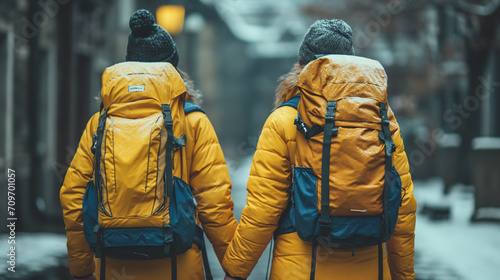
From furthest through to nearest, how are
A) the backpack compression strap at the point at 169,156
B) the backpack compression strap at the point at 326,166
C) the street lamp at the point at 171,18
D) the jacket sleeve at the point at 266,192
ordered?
the street lamp at the point at 171,18
the jacket sleeve at the point at 266,192
the backpack compression strap at the point at 169,156
the backpack compression strap at the point at 326,166

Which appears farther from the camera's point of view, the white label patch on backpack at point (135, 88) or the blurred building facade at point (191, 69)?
the blurred building facade at point (191, 69)

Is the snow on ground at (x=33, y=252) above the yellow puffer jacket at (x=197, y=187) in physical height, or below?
below

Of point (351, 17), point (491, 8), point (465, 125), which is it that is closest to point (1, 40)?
point (491, 8)

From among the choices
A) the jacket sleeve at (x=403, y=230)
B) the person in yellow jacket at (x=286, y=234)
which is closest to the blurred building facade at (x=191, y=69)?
the person in yellow jacket at (x=286, y=234)

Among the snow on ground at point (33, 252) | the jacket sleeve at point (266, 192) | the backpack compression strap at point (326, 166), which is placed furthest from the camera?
the snow on ground at point (33, 252)

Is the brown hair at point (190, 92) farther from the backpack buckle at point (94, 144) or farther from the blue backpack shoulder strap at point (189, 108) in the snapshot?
the backpack buckle at point (94, 144)

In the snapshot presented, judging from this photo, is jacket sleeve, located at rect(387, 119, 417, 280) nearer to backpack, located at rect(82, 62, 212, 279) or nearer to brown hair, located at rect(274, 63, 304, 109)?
brown hair, located at rect(274, 63, 304, 109)

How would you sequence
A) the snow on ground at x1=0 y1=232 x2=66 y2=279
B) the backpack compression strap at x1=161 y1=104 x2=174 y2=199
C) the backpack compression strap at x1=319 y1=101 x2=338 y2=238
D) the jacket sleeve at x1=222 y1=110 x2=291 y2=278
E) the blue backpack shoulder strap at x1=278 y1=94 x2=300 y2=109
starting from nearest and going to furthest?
the backpack compression strap at x1=319 y1=101 x2=338 y2=238, the backpack compression strap at x1=161 y1=104 x2=174 y2=199, the jacket sleeve at x1=222 y1=110 x2=291 y2=278, the blue backpack shoulder strap at x1=278 y1=94 x2=300 y2=109, the snow on ground at x1=0 y1=232 x2=66 y2=279

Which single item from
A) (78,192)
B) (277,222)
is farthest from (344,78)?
(78,192)

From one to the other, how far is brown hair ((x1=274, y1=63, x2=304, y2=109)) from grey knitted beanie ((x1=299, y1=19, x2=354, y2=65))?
0.08m

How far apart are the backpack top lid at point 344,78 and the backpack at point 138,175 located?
651mm

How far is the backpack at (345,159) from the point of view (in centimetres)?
252

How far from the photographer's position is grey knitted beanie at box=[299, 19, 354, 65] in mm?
2943

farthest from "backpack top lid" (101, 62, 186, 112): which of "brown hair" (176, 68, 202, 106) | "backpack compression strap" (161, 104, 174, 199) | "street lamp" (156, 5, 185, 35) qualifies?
"street lamp" (156, 5, 185, 35)
